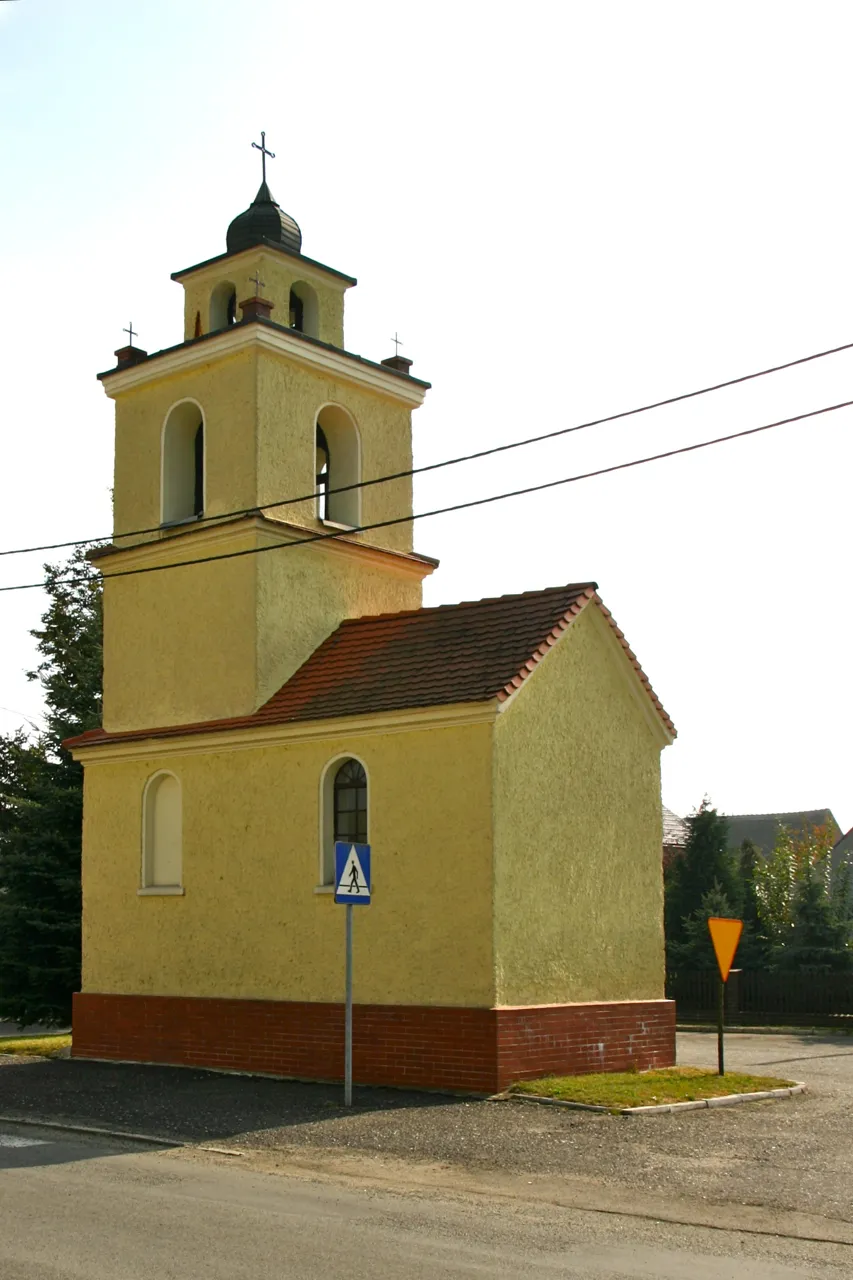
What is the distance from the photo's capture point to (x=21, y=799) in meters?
26.8

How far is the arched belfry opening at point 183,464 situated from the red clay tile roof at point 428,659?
3067 mm

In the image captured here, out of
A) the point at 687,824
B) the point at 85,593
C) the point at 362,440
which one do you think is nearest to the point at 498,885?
the point at 362,440

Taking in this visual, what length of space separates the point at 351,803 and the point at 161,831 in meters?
3.74

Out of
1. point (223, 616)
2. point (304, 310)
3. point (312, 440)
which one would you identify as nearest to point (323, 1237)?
point (223, 616)

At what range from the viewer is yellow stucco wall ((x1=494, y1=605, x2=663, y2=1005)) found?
1630cm

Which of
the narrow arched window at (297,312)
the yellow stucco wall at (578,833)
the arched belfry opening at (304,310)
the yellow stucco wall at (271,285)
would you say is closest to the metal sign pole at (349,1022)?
the yellow stucco wall at (578,833)

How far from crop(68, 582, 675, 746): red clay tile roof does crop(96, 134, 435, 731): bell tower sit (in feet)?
1.70

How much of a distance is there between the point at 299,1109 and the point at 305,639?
6.99m

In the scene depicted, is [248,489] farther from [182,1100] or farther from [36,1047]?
[36,1047]

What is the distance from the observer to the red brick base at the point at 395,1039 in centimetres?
1572

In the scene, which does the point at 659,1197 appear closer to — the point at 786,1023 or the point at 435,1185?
the point at 435,1185

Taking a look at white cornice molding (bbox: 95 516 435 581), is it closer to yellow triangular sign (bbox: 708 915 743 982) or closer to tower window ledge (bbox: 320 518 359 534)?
tower window ledge (bbox: 320 518 359 534)

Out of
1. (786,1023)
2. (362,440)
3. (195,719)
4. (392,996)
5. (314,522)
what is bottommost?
(786,1023)

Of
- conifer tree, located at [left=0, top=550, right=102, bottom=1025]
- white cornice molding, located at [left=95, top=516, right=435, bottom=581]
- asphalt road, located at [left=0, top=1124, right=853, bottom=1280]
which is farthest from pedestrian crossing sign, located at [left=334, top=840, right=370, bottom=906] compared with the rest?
conifer tree, located at [left=0, top=550, right=102, bottom=1025]
